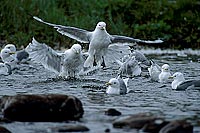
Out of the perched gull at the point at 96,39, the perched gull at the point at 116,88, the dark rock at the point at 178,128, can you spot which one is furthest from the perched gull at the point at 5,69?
the dark rock at the point at 178,128

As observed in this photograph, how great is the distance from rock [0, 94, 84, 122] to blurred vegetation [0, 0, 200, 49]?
46.6 feet

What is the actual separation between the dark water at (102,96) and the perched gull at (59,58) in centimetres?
25

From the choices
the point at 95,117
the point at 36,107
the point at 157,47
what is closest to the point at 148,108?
the point at 95,117

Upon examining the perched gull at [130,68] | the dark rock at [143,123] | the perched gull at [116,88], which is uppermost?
the perched gull at [130,68]

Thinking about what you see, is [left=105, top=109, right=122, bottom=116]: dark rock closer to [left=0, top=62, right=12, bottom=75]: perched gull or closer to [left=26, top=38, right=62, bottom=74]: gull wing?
[left=26, top=38, right=62, bottom=74]: gull wing

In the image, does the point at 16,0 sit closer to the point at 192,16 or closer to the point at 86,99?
the point at 192,16

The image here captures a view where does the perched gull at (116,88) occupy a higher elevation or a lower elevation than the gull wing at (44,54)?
lower

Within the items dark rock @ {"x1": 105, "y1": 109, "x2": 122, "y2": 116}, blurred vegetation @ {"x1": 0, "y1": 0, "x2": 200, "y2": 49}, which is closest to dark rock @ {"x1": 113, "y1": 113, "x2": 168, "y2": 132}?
dark rock @ {"x1": 105, "y1": 109, "x2": 122, "y2": 116}

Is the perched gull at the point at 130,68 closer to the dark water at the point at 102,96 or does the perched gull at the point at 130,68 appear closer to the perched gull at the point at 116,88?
the dark water at the point at 102,96

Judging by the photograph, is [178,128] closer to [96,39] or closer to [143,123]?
[143,123]

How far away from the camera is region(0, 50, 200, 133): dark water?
8.52 m

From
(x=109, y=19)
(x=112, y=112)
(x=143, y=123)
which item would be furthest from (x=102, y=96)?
(x=109, y=19)

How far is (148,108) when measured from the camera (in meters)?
9.70

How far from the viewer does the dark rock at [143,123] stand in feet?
26.1
